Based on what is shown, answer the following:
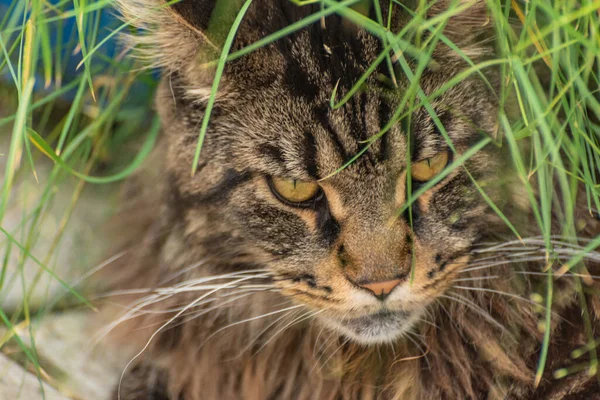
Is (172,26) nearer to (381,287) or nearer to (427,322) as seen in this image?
(381,287)

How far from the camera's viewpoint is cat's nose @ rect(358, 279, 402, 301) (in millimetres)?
1118

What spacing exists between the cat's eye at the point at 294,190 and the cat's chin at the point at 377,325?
241 millimetres

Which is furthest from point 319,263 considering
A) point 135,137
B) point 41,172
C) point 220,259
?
point 41,172

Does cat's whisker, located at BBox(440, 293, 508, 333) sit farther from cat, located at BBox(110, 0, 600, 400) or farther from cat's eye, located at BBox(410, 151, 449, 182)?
cat's eye, located at BBox(410, 151, 449, 182)

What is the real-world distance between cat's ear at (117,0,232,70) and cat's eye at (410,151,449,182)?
1.36 ft

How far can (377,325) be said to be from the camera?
1.23 meters

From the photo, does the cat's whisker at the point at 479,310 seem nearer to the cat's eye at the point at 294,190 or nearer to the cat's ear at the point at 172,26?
the cat's eye at the point at 294,190

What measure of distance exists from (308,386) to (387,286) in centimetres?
43

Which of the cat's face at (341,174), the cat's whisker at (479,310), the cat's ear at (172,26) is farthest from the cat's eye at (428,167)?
the cat's ear at (172,26)

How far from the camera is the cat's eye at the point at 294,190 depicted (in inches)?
46.2

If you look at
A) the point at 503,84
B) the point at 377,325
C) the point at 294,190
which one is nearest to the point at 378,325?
the point at 377,325

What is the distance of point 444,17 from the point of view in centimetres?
93

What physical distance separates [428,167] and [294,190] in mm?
244

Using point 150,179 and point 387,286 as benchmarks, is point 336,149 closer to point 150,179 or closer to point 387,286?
point 387,286
